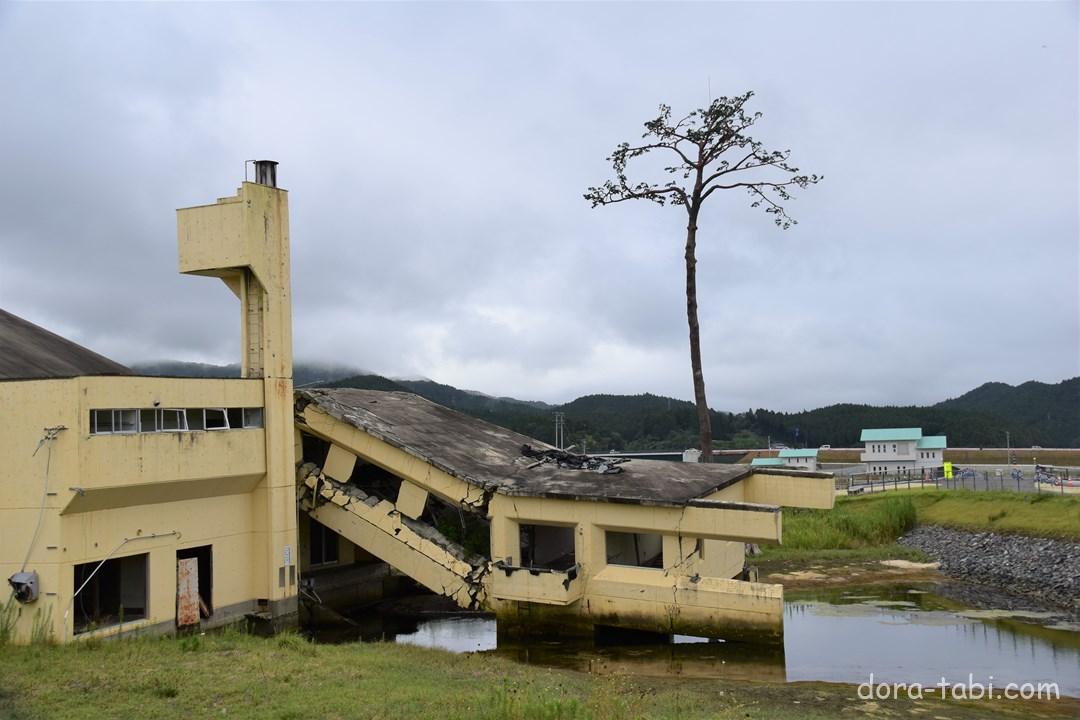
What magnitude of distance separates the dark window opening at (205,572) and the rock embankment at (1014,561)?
69.8 feet

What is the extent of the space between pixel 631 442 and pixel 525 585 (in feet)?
301

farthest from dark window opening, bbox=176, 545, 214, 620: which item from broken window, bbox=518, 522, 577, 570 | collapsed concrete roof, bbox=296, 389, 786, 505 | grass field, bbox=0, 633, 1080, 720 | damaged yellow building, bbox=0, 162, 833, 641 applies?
Answer: broken window, bbox=518, 522, 577, 570

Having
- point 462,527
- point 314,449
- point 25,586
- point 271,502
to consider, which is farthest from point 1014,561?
point 25,586

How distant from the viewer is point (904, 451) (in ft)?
244

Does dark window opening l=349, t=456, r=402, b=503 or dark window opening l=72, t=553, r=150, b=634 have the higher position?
dark window opening l=349, t=456, r=402, b=503

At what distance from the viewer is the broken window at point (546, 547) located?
82.8 feet

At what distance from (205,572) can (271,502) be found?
6.97 feet

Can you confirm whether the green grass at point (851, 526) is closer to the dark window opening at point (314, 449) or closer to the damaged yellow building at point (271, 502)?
the damaged yellow building at point (271, 502)

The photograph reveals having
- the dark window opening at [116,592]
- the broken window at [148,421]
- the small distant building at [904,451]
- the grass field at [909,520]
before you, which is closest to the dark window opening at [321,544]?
the dark window opening at [116,592]

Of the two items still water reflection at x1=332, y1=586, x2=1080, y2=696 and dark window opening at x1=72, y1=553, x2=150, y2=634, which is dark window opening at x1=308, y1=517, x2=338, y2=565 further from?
dark window opening at x1=72, y1=553, x2=150, y2=634

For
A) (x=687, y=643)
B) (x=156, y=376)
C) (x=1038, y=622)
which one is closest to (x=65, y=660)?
(x=156, y=376)

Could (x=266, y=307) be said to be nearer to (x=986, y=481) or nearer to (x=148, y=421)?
(x=148, y=421)

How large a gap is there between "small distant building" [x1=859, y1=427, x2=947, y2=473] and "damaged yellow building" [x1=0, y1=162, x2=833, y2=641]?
55057 millimetres

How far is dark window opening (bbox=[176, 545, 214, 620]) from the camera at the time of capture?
63.4 feet
